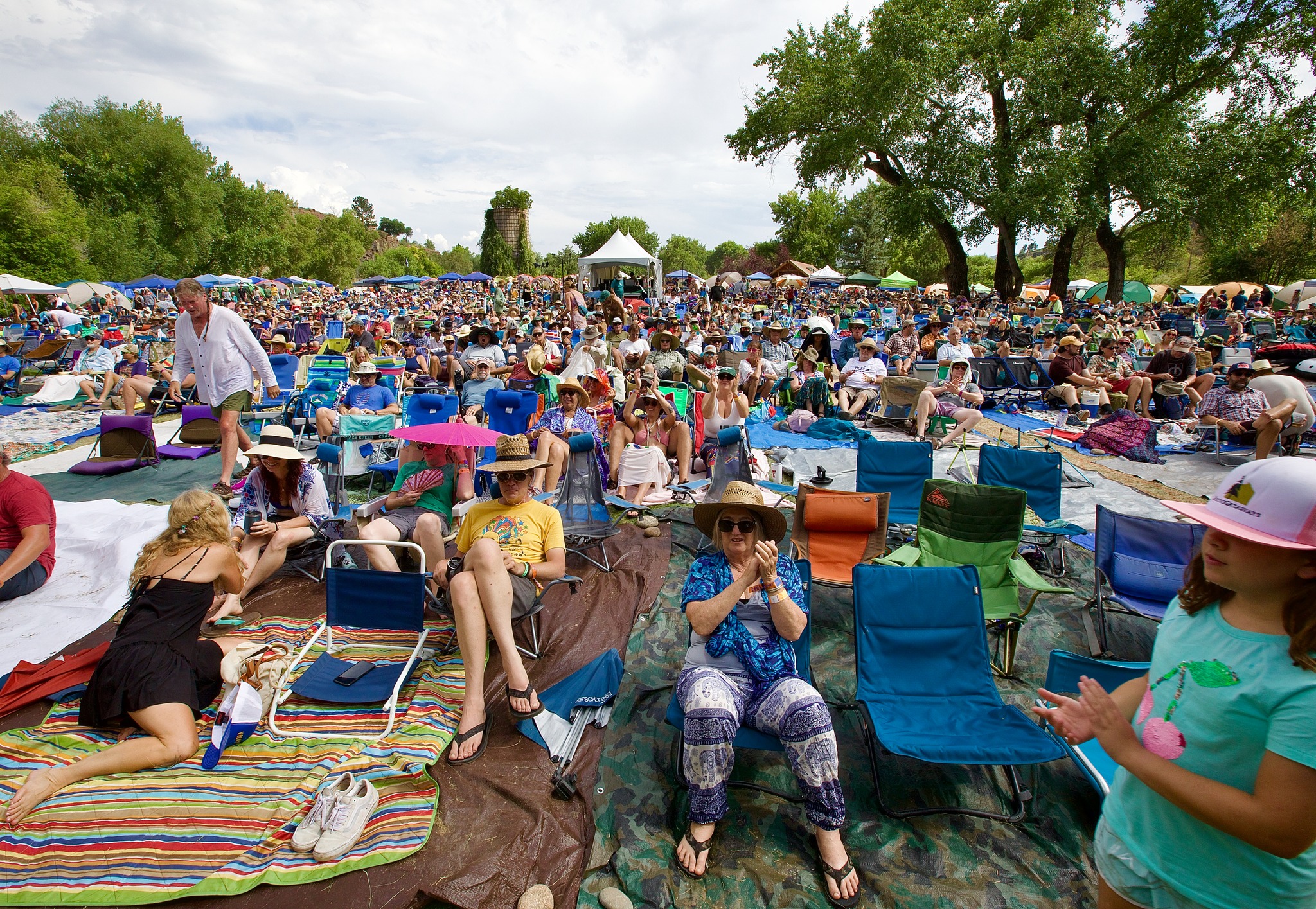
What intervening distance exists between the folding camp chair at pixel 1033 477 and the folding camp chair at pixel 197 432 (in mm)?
8335

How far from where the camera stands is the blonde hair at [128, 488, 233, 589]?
2.93 m

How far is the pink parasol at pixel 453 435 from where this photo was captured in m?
4.25

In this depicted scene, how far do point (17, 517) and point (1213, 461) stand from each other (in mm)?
10909

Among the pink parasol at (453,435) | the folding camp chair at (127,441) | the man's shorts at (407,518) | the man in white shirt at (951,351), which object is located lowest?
the man's shorts at (407,518)

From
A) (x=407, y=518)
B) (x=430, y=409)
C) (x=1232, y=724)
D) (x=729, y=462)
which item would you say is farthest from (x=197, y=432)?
(x=1232, y=724)

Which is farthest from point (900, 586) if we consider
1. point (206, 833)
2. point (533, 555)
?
point (206, 833)

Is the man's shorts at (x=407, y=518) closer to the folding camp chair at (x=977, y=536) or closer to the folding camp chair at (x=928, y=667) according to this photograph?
the folding camp chair at (x=928, y=667)

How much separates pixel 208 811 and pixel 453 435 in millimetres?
2427

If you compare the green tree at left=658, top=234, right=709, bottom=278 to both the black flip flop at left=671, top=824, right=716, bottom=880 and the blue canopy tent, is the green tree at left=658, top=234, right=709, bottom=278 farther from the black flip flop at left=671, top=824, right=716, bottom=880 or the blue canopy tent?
the black flip flop at left=671, top=824, right=716, bottom=880

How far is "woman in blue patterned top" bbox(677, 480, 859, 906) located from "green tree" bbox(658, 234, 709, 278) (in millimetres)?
101216

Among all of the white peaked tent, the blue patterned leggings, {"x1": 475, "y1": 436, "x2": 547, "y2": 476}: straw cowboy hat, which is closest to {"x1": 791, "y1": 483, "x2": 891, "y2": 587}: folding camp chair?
{"x1": 475, "y1": 436, "x2": 547, "y2": 476}: straw cowboy hat

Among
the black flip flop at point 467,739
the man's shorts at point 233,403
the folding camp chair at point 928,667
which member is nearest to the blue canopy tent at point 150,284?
the man's shorts at point 233,403

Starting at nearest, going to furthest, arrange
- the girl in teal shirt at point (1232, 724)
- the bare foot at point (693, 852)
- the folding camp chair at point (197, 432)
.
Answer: the girl in teal shirt at point (1232, 724) < the bare foot at point (693, 852) < the folding camp chair at point (197, 432)

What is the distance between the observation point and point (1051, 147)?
20.2 metres
